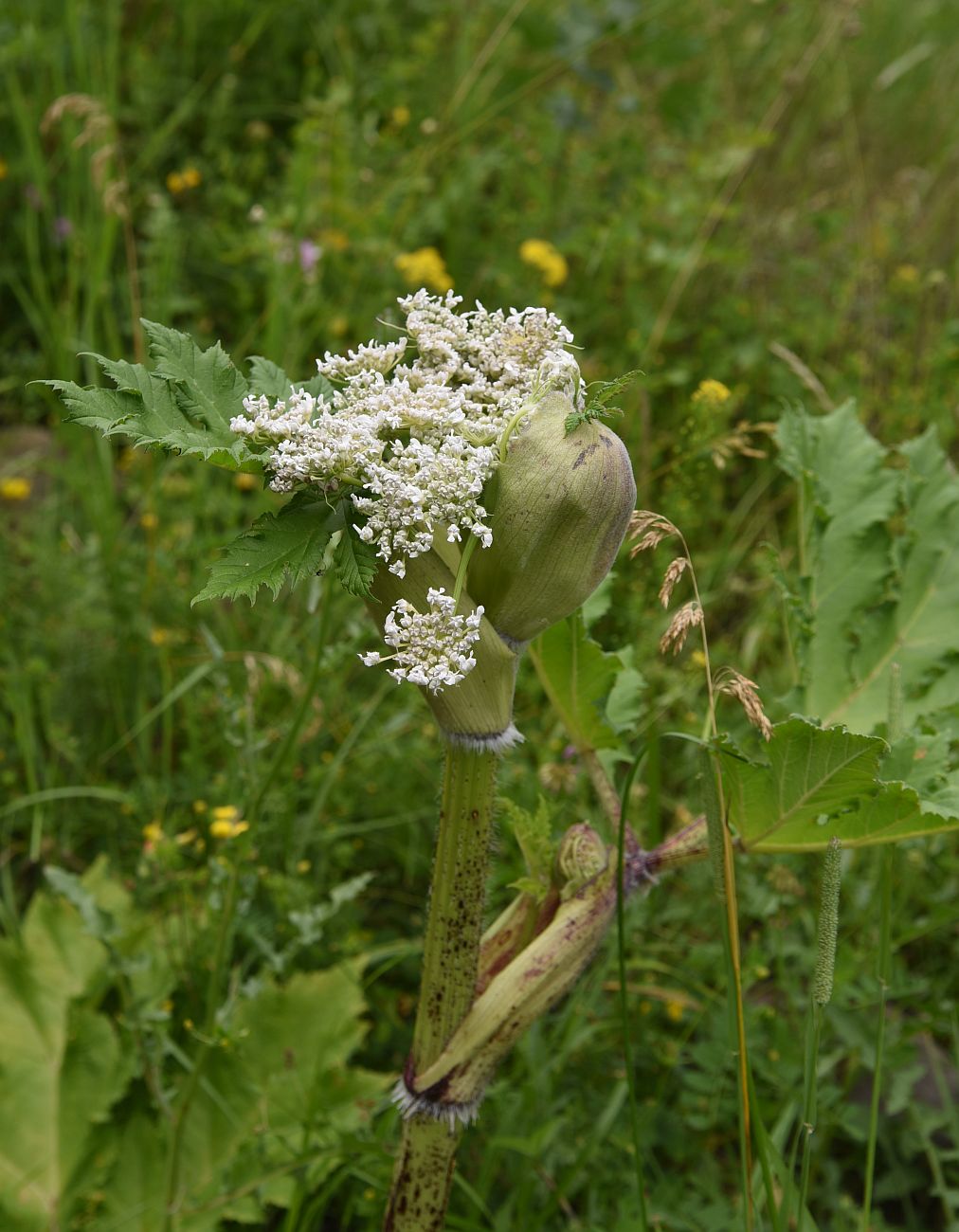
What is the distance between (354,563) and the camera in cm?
113

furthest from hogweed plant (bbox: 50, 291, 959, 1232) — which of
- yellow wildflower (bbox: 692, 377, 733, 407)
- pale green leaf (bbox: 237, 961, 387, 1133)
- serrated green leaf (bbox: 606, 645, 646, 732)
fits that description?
yellow wildflower (bbox: 692, 377, 733, 407)

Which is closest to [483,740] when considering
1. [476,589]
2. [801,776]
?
[476,589]

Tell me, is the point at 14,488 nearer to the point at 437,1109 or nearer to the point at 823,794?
the point at 437,1109

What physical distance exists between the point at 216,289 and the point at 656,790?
8.64 ft

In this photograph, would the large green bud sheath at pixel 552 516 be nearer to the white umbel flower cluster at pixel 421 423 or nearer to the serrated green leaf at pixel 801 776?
the white umbel flower cluster at pixel 421 423

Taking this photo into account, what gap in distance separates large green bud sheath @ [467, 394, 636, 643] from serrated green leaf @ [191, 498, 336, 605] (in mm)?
176

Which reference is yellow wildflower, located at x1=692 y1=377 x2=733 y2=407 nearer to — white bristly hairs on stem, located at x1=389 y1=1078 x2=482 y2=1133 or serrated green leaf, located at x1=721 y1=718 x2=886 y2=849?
serrated green leaf, located at x1=721 y1=718 x2=886 y2=849

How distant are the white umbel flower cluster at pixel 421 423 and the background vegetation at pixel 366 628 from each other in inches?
13.6

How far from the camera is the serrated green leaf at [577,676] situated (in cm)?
158

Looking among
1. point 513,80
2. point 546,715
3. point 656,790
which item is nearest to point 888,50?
point 513,80

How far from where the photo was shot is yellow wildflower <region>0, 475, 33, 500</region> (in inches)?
130

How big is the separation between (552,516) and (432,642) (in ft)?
0.60

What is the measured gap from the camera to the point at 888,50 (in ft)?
19.5

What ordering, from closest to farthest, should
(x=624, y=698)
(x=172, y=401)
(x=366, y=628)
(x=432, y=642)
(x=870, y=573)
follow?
(x=432, y=642) → (x=172, y=401) → (x=624, y=698) → (x=870, y=573) → (x=366, y=628)
